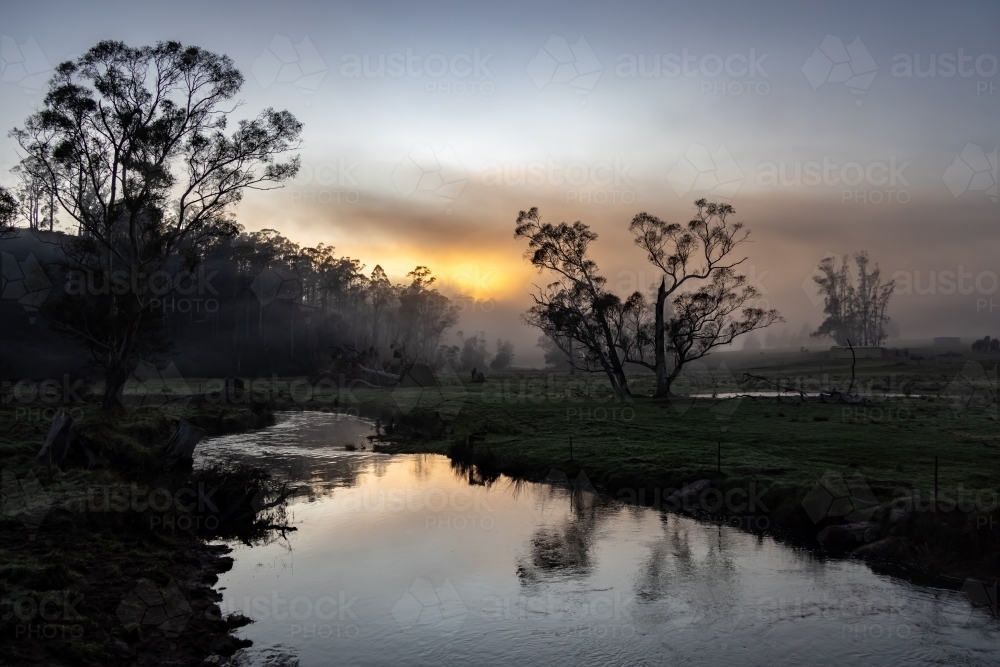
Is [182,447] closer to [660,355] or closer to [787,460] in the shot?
[787,460]

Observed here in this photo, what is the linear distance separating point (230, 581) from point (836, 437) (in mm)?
23598

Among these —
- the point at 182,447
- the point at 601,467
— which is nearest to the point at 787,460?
the point at 601,467

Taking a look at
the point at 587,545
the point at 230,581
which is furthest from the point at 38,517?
the point at 587,545

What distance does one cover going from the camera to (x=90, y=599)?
34.5 ft

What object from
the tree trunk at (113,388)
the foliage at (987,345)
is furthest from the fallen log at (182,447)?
the foliage at (987,345)

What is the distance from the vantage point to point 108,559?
488 inches

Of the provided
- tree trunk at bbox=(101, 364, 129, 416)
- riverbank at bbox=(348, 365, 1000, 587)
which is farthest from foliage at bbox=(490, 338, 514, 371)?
tree trunk at bbox=(101, 364, 129, 416)

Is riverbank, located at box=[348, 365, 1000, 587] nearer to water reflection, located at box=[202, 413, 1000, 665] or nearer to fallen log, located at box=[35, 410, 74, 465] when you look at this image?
water reflection, located at box=[202, 413, 1000, 665]

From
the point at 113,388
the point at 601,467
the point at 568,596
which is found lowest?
the point at 568,596

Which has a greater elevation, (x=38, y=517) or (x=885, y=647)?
(x=38, y=517)

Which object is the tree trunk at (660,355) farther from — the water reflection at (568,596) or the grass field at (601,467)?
the water reflection at (568,596)

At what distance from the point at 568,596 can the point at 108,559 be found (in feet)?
28.3

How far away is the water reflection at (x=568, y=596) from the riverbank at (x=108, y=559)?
3.27ft

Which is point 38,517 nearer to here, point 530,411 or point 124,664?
point 124,664
